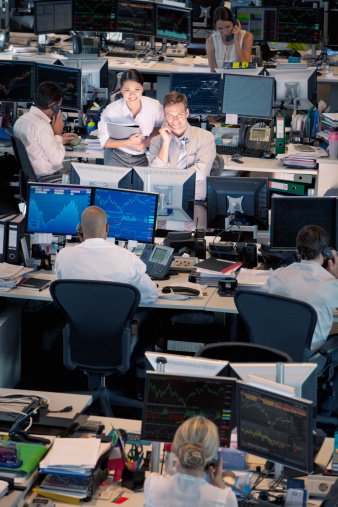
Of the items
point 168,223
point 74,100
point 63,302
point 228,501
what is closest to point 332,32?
point 74,100

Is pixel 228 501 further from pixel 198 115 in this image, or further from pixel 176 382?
pixel 198 115

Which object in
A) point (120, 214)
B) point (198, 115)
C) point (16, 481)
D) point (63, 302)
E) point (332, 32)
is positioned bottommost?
point (16, 481)

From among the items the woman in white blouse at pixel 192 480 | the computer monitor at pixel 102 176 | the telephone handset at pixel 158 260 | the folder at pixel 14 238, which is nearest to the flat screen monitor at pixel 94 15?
the computer monitor at pixel 102 176

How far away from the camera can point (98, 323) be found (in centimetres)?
448

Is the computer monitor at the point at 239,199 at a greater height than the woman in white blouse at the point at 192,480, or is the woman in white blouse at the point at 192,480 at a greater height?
the computer monitor at the point at 239,199

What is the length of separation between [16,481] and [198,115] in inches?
205

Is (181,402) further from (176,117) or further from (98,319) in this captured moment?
(176,117)

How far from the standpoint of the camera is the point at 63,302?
14.6 ft

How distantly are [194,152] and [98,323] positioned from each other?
92.2 inches

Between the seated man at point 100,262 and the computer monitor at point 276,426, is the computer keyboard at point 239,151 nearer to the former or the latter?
the seated man at point 100,262

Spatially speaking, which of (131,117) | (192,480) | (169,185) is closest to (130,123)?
(131,117)

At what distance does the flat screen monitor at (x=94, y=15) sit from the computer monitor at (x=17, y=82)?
2.40 meters

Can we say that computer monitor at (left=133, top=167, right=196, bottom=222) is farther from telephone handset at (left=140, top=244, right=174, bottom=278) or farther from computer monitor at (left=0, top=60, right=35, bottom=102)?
computer monitor at (left=0, top=60, right=35, bottom=102)

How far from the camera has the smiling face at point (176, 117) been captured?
6245 mm
